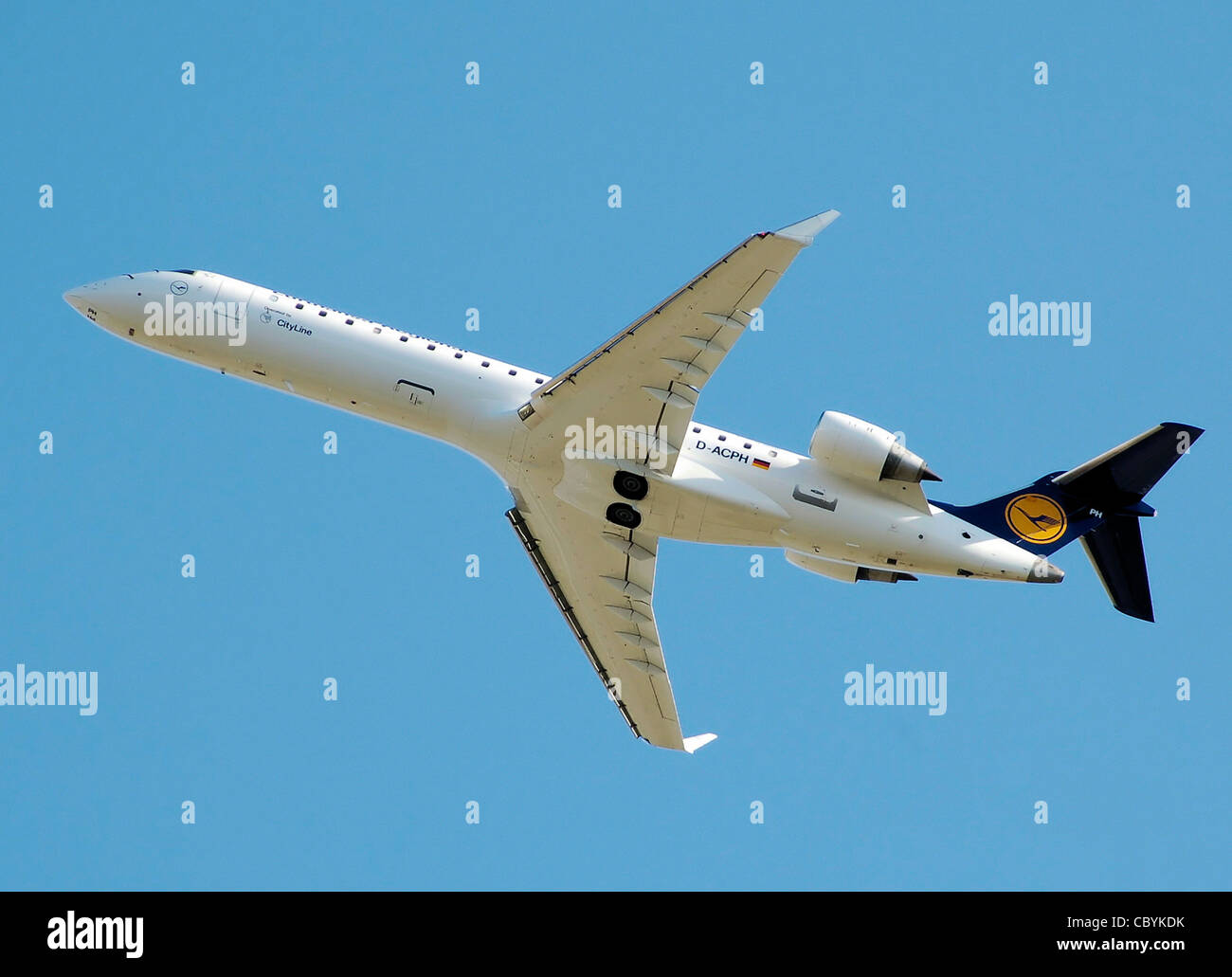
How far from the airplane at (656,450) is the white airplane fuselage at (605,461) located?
1.4 inches

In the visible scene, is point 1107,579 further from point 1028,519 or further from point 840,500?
point 840,500

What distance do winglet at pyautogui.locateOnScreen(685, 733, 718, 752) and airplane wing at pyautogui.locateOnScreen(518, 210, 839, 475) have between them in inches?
333

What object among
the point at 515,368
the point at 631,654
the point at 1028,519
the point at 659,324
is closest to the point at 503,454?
the point at 515,368

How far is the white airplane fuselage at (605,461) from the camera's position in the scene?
92.8 ft

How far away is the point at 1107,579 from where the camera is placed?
98.9 feet

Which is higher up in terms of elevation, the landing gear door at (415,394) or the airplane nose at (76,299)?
the airplane nose at (76,299)

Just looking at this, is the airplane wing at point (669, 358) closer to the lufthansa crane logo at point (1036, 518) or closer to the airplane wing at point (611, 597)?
the airplane wing at point (611, 597)

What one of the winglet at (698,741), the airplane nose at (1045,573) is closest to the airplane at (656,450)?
the airplane nose at (1045,573)

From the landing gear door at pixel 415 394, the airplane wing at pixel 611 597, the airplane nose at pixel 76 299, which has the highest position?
the airplane nose at pixel 76 299

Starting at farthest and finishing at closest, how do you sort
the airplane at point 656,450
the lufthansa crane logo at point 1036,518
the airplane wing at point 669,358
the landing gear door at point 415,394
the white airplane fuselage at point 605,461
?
the lufthansa crane logo at point 1036,518, the landing gear door at point 415,394, the white airplane fuselage at point 605,461, the airplane at point 656,450, the airplane wing at point 669,358

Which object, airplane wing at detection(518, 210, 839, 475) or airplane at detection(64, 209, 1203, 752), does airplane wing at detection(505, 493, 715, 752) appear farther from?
airplane wing at detection(518, 210, 839, 475)

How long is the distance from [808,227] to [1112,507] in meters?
10.7

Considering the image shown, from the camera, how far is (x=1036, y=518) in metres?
29.8

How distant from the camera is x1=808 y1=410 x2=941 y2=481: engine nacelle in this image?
28078 mm
